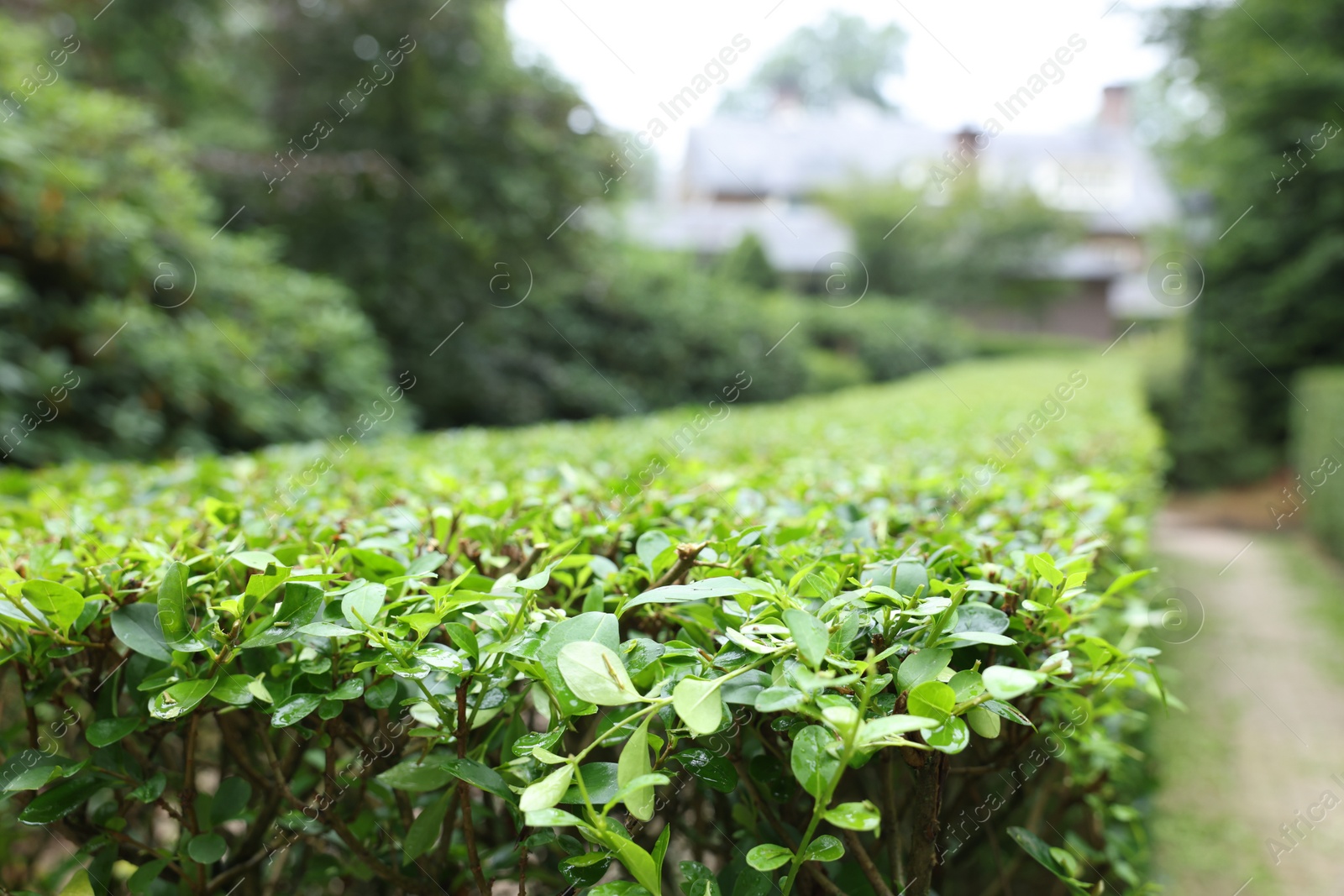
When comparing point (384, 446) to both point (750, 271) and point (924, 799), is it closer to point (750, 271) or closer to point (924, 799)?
point (924, 799)

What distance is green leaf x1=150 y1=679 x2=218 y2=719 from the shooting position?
983 mm

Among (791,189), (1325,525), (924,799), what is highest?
(791,189)

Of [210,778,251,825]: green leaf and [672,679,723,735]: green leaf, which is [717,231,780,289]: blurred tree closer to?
[210,778,251,825]: green leaf

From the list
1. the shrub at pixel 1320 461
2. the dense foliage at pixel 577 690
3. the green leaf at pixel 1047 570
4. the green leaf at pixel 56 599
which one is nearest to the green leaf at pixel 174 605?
the dense foliage at pixel 577 690

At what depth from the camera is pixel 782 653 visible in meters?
0.93

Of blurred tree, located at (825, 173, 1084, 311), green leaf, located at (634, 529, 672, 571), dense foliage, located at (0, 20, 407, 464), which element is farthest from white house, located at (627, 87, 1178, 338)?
green leaf, located at (634, 529, 672, 571)

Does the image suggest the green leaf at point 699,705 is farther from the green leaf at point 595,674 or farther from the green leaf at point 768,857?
the green leaf at point 768,857

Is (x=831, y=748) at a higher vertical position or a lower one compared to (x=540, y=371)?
higher

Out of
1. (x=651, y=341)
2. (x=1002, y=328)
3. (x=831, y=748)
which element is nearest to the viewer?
(x=831, y=748)

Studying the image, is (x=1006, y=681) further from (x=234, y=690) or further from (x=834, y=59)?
(x=834, y=59)

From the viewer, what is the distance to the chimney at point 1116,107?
39625 mm

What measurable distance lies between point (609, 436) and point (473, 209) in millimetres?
8203

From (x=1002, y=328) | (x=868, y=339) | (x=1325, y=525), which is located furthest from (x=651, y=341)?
(x=1002, y=328)

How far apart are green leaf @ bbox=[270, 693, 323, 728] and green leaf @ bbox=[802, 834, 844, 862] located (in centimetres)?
63
